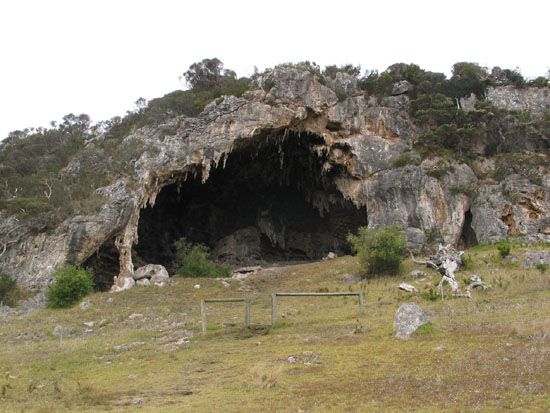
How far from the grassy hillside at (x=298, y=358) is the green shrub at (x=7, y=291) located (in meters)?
5.21

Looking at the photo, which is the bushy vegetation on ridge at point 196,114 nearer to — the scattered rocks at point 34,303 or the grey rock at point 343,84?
the grey rock at point 343,84

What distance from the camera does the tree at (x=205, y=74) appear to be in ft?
158

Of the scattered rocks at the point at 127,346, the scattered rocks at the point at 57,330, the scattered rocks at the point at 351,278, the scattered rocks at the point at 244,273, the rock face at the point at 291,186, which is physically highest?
the rock face at the point at 291,186

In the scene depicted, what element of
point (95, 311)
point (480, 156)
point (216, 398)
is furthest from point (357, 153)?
point (216, 398)

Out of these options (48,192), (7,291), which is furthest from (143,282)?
(48,192)

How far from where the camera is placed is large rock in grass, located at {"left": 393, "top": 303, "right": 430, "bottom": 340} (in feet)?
47.4

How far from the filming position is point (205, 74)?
159 ft

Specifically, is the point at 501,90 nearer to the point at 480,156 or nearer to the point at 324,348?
the point at 480,156

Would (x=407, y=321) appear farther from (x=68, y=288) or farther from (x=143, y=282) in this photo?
(x=143, y=282)

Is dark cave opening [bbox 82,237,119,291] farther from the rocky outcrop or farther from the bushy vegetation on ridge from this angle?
the rocky outcrop

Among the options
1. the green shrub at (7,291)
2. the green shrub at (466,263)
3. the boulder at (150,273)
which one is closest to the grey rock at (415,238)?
the green shrub at (466,263)

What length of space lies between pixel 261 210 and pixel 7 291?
25215 mm

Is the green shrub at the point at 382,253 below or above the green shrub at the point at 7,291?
above

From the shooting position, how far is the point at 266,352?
1470 centimetres
